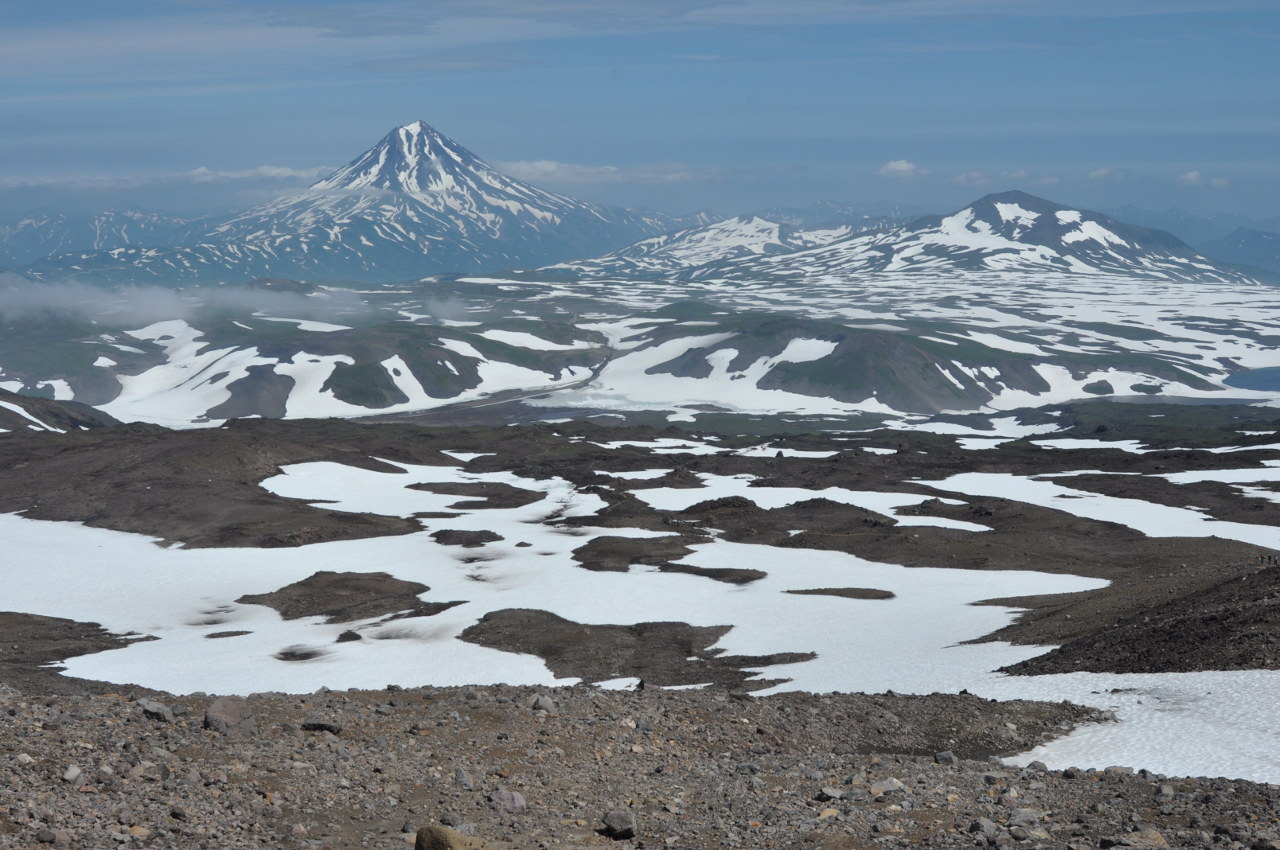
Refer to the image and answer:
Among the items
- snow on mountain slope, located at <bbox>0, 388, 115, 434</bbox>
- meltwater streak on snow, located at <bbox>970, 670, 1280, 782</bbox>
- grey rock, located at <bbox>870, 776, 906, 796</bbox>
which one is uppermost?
grey rock, located at <bbox>870, 776, 906, 796</bbox>

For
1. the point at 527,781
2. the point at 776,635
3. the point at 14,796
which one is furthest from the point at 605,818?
the point at 776,635

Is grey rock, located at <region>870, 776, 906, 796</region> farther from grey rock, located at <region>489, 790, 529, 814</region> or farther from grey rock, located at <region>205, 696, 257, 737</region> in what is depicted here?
grey rock, located at <region>205, 696, 257, 737</region>

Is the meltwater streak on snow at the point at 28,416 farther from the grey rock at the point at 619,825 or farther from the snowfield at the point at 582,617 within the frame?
the grey rock at the point at 619,825

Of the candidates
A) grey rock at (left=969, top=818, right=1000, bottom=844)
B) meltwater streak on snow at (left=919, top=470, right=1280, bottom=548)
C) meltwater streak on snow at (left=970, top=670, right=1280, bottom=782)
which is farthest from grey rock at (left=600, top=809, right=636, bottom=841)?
meltwater streak on snow at (left=919, top=470, right=1280, bottom=548)

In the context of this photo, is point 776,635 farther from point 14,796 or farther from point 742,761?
point 14,796

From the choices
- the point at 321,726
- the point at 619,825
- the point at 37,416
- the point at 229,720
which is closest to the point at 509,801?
the point at 619,825

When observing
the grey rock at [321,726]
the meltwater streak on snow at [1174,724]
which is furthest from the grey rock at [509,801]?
the meltwater streak on snow at [1174,724]

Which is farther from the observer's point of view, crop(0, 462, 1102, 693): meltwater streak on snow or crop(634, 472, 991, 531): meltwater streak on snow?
crop(634, 472, 991, 531): meltwater streak on snow

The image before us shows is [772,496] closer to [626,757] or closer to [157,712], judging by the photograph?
[626,757]
